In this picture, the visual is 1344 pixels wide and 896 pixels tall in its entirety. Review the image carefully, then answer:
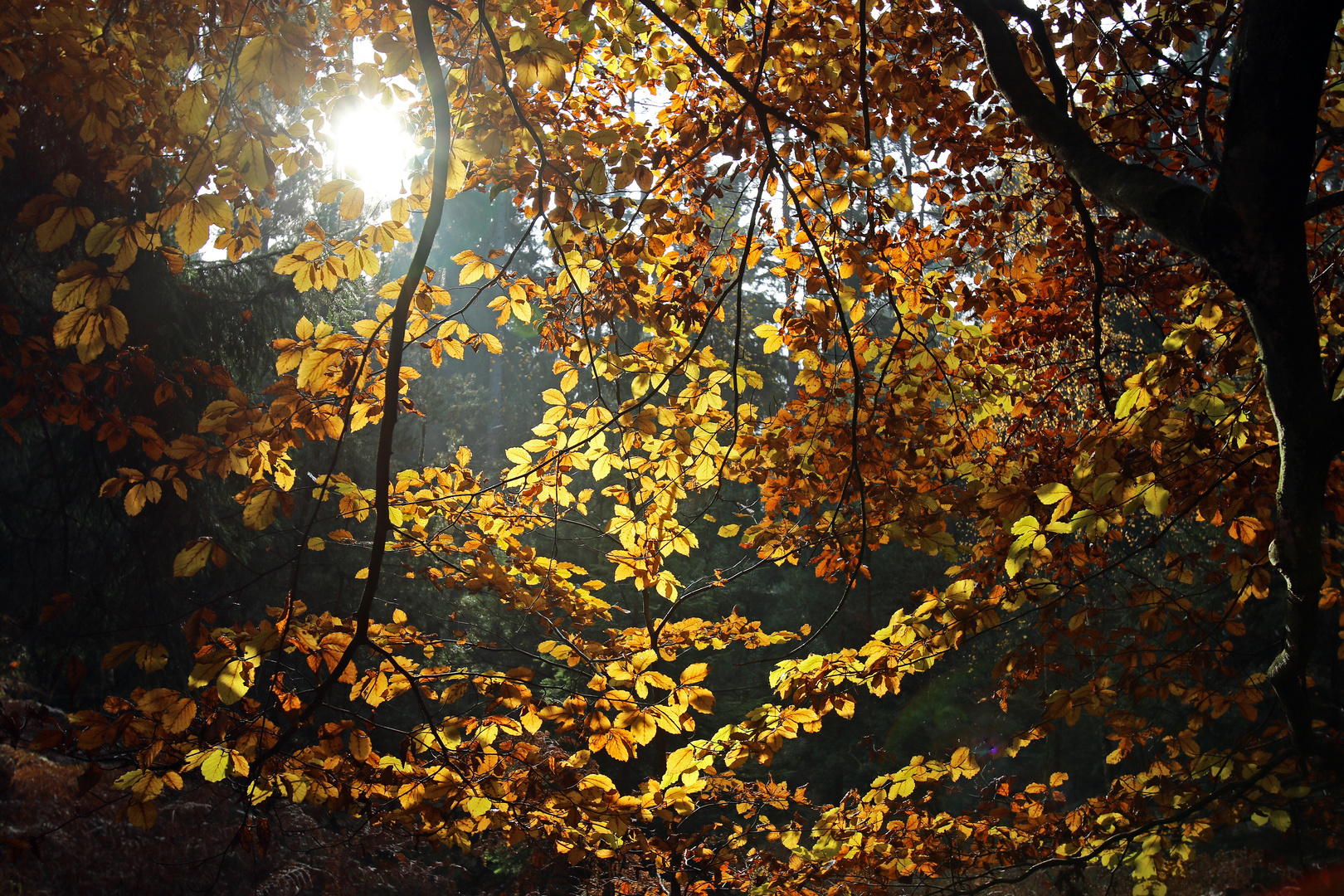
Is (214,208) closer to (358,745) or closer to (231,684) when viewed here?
(231,684)

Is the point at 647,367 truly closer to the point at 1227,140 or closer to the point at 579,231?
the point at 579,231

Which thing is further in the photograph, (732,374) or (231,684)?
(732,374)

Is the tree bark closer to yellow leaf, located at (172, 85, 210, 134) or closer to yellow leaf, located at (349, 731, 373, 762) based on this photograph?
yellow leaf, located at (172, 85, 210, 134)

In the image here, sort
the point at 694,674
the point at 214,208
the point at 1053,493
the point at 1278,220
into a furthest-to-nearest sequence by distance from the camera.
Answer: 1. the point at 694,674
2. the point at 1053,493
3. the point at 214,208
4. the point at 1278,220

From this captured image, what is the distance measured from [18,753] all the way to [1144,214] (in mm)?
9707

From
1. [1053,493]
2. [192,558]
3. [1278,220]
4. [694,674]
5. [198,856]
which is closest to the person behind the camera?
[1278,220]

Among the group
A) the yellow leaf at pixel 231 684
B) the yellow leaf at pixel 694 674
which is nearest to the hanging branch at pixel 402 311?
the yellow leaf at pixel 231 684

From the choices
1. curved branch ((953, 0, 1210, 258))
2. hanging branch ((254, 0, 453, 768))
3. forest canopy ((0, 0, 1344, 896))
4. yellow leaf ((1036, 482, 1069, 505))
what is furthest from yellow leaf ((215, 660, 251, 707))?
curved branch ((953, 0, 1210, 258))

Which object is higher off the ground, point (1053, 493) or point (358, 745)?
point (1053, 493)

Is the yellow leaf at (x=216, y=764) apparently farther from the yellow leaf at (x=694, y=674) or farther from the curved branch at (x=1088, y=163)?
the curved branch at (x=1088, y=163)

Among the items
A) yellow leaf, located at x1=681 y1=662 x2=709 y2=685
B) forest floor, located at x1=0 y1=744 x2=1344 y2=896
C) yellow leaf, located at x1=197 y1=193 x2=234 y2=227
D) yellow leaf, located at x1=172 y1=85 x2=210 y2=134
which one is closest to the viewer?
yellow leaf, located at x1=172 y1=85 x2=210 y2=134

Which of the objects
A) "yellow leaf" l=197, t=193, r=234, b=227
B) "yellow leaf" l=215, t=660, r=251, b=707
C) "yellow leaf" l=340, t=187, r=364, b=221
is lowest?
"yellow leaf" l=215, t=660, r=251, b=707

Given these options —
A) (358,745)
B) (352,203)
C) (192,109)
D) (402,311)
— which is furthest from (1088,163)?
(358,745)

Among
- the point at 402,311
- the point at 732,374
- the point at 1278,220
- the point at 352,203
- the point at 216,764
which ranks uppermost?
the point at 352,203
